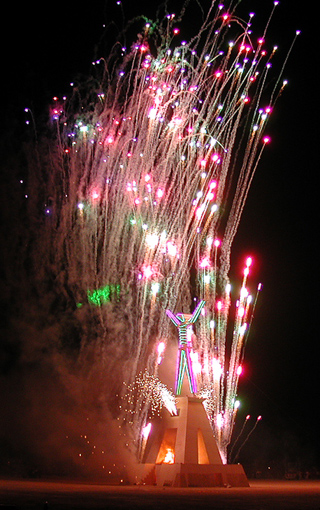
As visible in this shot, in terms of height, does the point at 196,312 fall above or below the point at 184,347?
above

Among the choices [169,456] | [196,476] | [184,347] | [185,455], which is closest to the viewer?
[196,476]

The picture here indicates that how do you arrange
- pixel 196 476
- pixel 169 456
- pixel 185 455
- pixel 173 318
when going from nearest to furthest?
1. pixel 196 476
2. pixel 185 455
3. pixel 169 456
4. pixel 173 318

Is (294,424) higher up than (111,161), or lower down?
lower down

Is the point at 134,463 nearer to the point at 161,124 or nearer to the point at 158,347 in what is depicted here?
the point at 158,347

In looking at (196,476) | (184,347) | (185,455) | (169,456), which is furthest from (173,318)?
(196,476)

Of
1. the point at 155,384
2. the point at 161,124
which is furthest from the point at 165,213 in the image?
the point at 155,384

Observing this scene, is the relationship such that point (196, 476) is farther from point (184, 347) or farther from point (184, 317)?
point (184, 317)

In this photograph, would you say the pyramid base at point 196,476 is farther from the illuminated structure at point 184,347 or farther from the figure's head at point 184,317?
the figure's head at point 184,317
